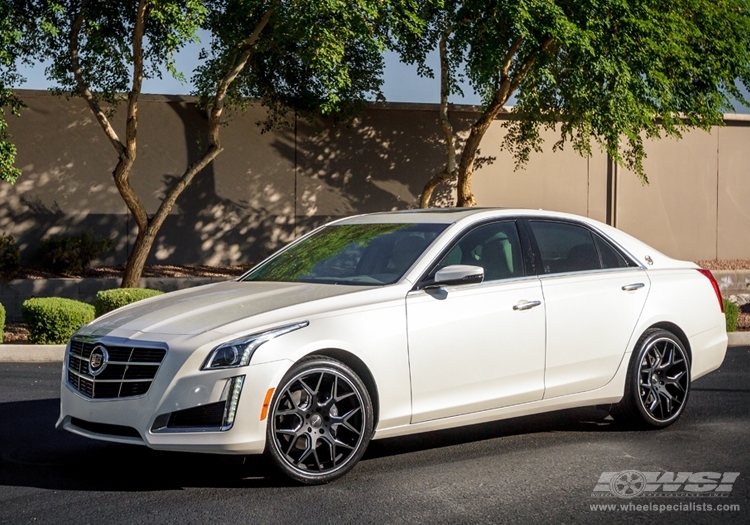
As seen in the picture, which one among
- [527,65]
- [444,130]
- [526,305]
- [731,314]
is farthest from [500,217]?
[444,130]

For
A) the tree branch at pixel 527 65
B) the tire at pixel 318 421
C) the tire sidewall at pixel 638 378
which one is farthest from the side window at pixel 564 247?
the tree branch at pixel 527 65

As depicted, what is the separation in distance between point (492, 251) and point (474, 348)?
879 millimetres

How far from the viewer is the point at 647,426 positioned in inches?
307

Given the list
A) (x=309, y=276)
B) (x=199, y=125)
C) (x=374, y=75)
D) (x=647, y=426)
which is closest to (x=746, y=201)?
(x=374, y=75)

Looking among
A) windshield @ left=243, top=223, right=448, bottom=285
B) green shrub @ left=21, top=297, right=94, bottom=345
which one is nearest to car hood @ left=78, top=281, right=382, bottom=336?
windshield @ left=243, top=223, right=448, bottom=285

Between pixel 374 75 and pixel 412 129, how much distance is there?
235 cm

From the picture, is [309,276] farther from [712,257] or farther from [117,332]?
[712,257]

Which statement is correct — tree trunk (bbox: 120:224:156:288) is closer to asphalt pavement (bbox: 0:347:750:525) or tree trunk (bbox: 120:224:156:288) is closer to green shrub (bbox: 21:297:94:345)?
green shrub (bbox: 21:297:94:345)

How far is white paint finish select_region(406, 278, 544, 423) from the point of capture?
649cm

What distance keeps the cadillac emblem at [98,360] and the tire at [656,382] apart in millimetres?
3891

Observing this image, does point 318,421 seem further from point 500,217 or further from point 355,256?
point 500,217

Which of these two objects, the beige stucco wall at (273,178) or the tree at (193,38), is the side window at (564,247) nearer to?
the tree at (193,38)

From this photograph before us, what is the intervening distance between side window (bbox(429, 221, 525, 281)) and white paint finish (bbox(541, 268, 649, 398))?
29 centimetres

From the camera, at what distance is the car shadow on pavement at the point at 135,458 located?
241 inches
